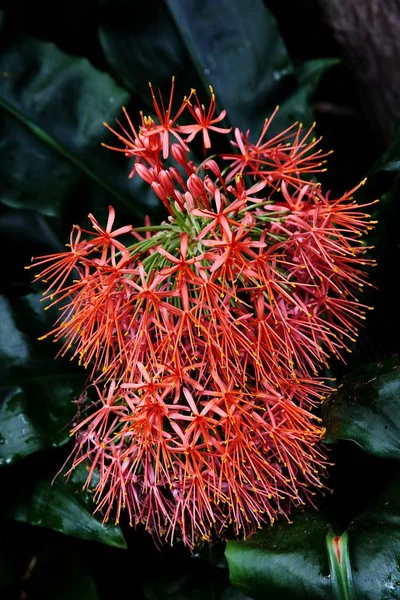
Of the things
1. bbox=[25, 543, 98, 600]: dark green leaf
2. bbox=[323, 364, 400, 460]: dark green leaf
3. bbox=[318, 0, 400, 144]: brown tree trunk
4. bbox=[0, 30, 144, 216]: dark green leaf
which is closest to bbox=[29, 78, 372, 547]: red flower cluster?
bbox=[323, 364, 400, 460]: dark green leaf

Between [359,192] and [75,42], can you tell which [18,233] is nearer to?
[75,42]

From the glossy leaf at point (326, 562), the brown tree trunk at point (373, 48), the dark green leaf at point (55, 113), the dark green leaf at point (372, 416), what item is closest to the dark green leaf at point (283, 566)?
the glossy leaf at point (326, 562)

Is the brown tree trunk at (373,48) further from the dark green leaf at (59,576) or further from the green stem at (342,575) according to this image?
the dark green leaf at (59,576)

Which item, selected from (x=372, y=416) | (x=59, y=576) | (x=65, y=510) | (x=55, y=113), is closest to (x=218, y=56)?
(x=55, y=113)

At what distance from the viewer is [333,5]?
1758 millimetres

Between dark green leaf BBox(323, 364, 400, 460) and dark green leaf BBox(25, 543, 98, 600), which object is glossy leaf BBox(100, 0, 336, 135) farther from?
dark green leaf BBox(25, 543, 98, 600)

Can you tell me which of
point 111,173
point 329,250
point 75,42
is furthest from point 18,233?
point 329,250

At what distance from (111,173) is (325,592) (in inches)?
40.9

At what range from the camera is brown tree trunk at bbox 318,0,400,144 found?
5.47 ft

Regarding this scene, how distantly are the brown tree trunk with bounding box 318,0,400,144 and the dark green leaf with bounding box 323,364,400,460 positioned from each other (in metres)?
1.01

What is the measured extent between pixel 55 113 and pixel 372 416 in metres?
1.03

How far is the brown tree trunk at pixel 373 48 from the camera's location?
167cm

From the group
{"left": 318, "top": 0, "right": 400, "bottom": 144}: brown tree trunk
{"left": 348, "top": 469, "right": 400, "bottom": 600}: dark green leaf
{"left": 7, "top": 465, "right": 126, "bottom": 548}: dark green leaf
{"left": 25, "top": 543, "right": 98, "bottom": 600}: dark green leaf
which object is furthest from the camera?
{"left": 318, "top": 0, "right": 400, "bottom": 144}: brown tree trunk

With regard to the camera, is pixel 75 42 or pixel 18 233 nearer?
pixel 18 233
